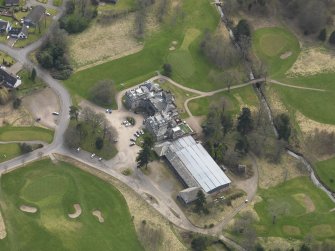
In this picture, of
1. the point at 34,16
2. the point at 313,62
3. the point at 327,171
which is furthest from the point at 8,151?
the point at 313,62

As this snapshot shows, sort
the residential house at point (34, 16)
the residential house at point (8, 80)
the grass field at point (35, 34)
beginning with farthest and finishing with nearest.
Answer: the residential house at point (34, 16)
the grass field at point (35, 34)
the residential house at point (8, 80)

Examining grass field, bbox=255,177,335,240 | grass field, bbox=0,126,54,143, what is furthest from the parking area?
grass field, bbox=255,177,335,240

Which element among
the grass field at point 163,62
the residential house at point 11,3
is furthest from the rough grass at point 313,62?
the residential house at point 11,3

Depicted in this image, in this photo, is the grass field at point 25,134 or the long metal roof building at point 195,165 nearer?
the long metal roof building at point 195,165

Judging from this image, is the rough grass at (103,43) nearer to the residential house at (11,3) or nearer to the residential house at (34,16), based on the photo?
the residential house at (34,16)

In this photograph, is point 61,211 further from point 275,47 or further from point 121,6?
point 275,47

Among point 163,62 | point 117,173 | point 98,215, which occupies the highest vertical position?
point 163,62

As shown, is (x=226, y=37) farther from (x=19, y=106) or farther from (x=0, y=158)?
(x=0, y=158)

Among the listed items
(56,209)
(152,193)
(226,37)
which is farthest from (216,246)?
(226,37)
